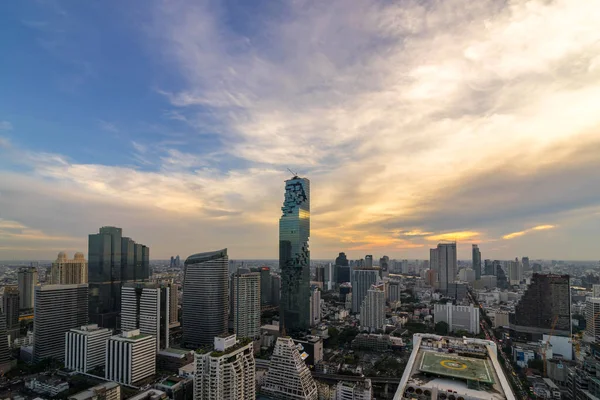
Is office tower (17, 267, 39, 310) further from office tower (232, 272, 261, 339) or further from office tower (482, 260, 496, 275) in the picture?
office tower (482, 260, 496, 275)

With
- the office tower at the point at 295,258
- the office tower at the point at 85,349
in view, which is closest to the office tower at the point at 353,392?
the office tower at the point at 295,258

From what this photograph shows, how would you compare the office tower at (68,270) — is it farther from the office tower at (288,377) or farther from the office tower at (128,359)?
the office tower at (288,377)

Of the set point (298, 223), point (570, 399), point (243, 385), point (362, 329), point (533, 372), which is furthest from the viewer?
point (362, 329)

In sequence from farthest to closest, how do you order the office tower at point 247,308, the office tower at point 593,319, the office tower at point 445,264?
1. the office tower at point 445,264
2. the office tower at point 247,308
3. the office tower at point 593,319

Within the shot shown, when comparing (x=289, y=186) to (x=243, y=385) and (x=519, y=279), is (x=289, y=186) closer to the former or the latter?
(x=243, y=385)

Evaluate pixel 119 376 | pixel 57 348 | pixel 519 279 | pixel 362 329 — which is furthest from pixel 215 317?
pixel 519 279

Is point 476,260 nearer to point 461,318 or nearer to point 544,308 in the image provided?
point 461,318

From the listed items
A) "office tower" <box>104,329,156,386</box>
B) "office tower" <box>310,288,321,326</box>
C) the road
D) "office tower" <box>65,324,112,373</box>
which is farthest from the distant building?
"office tower" <box>310,288,321,326</box>
